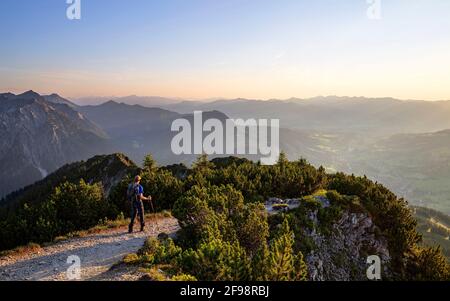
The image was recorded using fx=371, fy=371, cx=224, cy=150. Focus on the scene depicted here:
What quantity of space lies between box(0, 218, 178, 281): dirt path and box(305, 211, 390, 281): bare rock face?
8.43 m

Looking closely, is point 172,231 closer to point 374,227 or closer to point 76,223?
point 76,223

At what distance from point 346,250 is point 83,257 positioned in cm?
1566

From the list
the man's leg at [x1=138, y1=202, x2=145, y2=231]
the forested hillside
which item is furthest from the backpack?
the forested hillside

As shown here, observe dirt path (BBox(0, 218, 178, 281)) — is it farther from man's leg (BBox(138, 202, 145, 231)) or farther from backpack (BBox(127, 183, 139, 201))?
backpack (BBox(127, 183, 139, 201))

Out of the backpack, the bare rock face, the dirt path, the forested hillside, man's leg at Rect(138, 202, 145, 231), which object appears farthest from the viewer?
the bare rock face

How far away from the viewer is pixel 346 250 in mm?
23469

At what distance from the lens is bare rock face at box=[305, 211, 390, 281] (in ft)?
68.2

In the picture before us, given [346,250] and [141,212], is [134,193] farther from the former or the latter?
[346,250]

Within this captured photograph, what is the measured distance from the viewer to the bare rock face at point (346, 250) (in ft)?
68.2

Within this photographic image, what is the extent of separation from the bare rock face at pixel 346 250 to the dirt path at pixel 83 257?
843 cm

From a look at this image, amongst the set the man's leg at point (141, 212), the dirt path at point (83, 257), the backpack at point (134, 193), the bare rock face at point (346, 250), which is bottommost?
the bare rock face at point (346, 250)

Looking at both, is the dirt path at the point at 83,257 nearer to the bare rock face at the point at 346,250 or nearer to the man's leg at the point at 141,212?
the man's leg at the point at 141,212

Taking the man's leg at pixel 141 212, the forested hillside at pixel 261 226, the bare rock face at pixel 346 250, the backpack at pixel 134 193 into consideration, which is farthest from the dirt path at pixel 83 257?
the bare rock face at pixel 346 250
